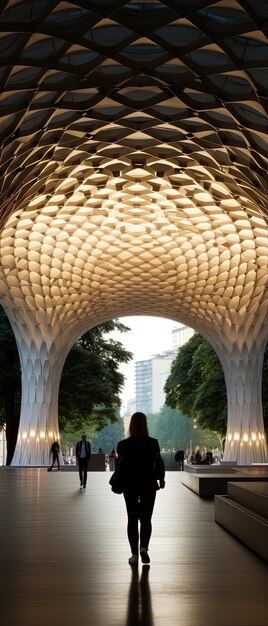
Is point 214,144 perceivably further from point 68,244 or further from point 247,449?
point 247,449

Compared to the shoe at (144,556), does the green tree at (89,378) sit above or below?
above

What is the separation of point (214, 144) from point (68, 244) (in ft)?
55.9

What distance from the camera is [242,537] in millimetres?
12289

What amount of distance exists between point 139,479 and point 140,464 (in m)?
0.21

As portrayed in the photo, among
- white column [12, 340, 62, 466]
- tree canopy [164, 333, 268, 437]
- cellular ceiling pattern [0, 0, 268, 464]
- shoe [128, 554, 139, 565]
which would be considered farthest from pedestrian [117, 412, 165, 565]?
tree canopy [164, 333, 268, 437]

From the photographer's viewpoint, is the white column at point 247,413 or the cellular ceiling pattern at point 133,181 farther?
the white column at point 247,413

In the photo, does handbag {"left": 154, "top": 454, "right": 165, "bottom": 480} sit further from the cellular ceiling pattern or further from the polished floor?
the cellular ceiling pattern

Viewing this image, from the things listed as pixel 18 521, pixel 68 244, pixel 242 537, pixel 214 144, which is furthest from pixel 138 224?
pixel 242 537

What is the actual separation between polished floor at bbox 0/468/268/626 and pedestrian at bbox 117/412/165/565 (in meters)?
0.46

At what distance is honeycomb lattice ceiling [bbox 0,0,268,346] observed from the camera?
63.1 feet

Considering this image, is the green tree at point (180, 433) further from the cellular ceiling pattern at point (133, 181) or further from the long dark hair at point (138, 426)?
the long dark hair at point (138, 426)

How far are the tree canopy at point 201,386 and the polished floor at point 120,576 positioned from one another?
46.9 metres

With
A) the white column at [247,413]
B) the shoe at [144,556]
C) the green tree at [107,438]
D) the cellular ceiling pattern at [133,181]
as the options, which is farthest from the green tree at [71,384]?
the green tree at [107,438]

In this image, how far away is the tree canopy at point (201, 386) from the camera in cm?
6316
